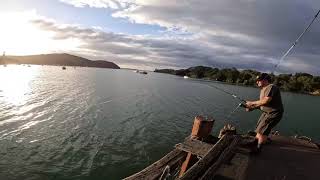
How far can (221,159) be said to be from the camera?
29.6 ft

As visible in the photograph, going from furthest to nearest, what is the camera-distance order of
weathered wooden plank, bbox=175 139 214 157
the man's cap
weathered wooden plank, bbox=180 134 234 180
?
the man's cap < weathered wooden plank, bbox=175 139 214 157 < weathered wooden plank, bbox=180 134 234 180

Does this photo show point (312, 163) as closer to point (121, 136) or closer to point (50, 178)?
point (50, 178)

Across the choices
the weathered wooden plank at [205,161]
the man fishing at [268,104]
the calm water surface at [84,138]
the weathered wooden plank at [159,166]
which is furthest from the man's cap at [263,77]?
the calm water surface at [84,138]

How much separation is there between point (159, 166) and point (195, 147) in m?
1.95

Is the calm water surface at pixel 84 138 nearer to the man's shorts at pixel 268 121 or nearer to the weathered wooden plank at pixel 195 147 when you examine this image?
the weathered wooden plank at pixel 195 147

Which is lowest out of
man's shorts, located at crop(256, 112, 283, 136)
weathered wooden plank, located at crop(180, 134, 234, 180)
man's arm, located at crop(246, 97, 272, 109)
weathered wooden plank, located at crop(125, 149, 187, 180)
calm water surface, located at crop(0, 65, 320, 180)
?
calm water surface, located at crop(0, 65, 320, 180)

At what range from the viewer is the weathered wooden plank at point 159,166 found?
746 cm

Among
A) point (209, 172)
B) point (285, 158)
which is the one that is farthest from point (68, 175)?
point (285, 158)

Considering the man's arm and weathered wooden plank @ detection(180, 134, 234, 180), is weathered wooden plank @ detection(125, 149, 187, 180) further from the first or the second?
the man's arm

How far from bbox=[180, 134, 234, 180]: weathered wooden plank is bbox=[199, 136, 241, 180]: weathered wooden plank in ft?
0.37

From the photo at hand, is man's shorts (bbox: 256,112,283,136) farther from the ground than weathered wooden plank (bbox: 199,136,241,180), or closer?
farther from the ground

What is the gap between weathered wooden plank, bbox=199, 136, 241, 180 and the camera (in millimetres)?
7765

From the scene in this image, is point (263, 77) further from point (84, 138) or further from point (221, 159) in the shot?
point (84, 138)

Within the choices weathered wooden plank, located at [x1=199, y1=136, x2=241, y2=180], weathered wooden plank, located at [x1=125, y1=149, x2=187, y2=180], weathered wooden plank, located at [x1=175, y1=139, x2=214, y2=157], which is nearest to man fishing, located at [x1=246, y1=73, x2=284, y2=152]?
weathered wooden plank, located at [x1=199, y1=136, x2=241, y2=180]
